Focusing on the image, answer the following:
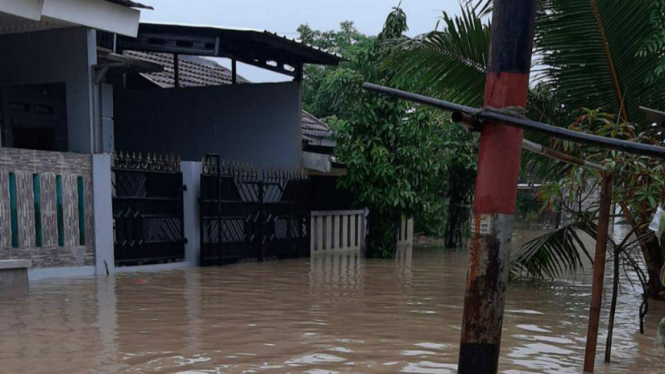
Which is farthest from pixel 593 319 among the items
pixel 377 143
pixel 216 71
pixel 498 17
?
pixel 216 71

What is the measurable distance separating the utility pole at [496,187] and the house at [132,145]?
755 cm

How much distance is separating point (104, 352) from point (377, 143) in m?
9.40

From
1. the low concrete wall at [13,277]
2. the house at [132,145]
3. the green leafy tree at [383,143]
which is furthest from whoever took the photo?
the green leafy tree at [383,143]

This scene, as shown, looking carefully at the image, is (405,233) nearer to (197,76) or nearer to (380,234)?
(380,234)

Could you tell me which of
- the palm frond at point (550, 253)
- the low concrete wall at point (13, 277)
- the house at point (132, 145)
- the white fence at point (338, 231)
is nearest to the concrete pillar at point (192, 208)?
the house at point (132, 145)

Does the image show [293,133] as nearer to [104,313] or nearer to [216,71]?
[216,71]

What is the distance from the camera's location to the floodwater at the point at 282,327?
207 inches

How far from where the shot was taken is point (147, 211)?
36.4 ft

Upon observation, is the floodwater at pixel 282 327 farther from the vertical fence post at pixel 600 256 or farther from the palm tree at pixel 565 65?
the palm tree at pixel 565 65

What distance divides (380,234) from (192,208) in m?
4.72

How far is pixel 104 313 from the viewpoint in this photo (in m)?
7.14

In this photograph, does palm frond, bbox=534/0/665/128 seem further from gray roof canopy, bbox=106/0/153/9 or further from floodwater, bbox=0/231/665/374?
gray roof canopy, bbox=106/0/153/9


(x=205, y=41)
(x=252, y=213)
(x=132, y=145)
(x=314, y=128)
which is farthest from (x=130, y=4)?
(x=314, y=128)

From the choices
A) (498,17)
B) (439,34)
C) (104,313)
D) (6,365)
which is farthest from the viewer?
(439,34)
